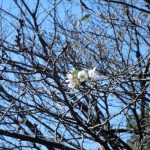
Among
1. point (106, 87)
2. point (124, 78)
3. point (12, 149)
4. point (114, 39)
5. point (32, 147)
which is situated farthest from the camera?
point (114, 39)

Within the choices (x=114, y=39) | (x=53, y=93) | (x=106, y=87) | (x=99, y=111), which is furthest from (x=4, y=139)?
(x=114, y=39)

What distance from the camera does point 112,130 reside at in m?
4.75

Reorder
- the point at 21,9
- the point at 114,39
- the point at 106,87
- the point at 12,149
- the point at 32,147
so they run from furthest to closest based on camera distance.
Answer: the point at 114,39
the point at 21,9
the point at 32,147
the point at 12,149
the point at 106,87

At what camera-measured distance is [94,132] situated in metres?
4.21

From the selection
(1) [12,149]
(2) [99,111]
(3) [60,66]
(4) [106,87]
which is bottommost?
(1) [12,149]

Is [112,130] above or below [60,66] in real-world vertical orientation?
below

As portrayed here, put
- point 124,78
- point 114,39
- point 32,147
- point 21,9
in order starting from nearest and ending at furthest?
point 124,78, point 32,147, point 21,9, point 114,39

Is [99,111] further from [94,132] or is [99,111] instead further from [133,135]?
[94,132]

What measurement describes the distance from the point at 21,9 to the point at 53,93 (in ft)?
4.57

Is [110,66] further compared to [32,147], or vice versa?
[110,66]

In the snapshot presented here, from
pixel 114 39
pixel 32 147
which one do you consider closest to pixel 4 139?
pixel 32 147

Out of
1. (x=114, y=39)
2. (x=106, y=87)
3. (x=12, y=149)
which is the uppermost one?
(x=114, y=39)

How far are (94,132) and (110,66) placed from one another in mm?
1415

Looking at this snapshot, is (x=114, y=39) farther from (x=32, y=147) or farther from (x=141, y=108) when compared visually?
(x=32, y=147)
